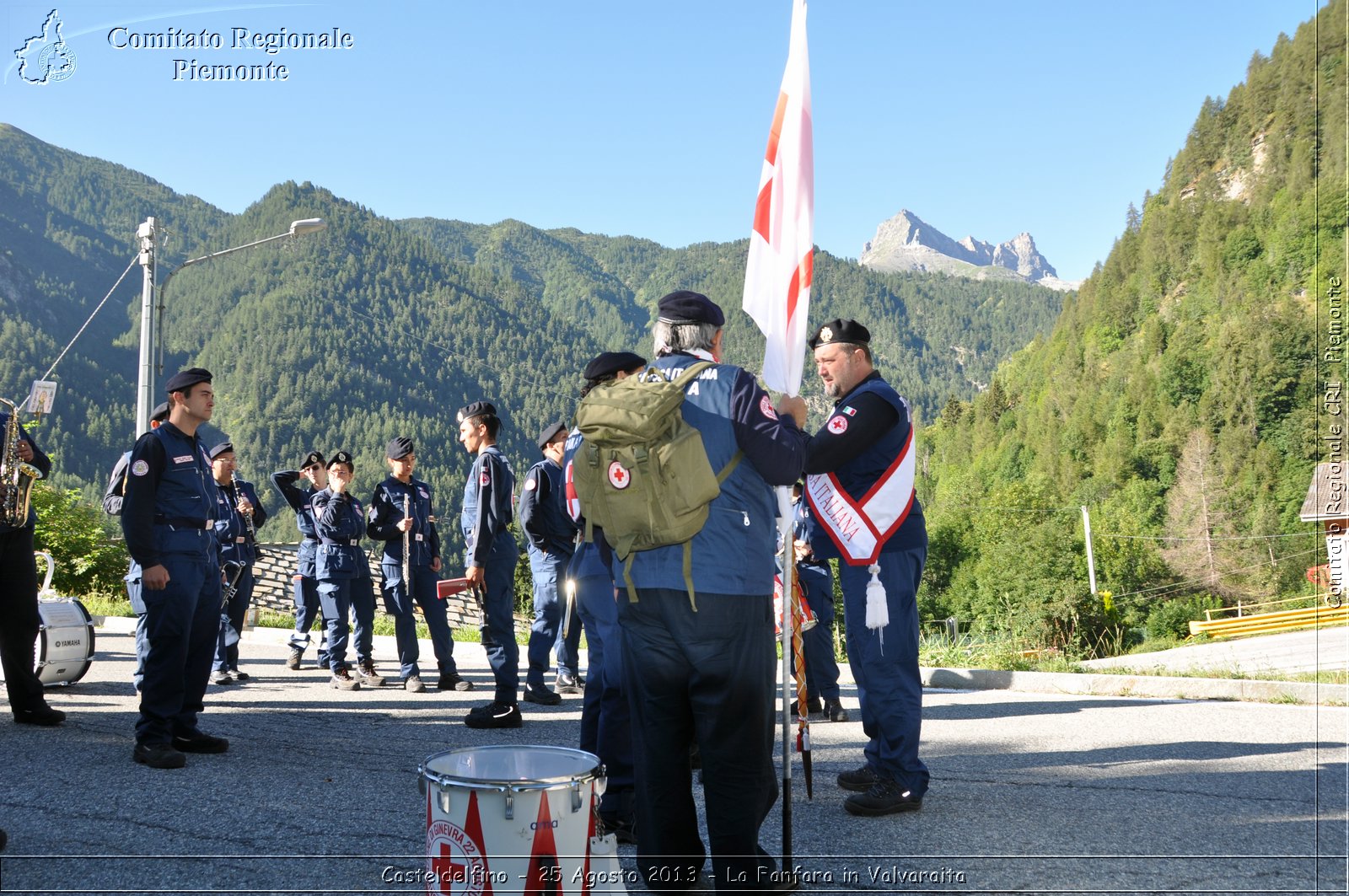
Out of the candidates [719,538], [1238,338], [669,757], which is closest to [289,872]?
[669,757]

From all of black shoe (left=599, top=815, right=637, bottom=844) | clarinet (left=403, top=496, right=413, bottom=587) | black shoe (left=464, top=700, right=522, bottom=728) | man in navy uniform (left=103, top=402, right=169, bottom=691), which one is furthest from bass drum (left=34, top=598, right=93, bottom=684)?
black shoe (left=599, top=815, right=637, bottom=844)

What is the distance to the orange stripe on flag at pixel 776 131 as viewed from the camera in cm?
441

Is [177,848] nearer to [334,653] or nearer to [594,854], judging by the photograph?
[594,854]

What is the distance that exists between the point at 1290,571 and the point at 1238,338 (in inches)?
1071

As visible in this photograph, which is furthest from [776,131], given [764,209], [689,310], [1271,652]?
[1271,652]

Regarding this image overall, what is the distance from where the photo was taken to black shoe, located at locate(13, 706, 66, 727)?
21.9 feet

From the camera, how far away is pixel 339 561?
31.3 ft

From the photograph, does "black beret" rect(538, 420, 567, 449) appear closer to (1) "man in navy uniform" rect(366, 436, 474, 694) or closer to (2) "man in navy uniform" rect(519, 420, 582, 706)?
(2) "man in navy uniform" rect(519, 420, 582, 706)

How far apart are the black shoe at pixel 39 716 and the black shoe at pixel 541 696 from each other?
3.31 meters

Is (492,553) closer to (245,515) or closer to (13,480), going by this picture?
(13,480)

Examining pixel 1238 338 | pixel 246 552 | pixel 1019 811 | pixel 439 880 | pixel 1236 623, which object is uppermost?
pixel 1238 338

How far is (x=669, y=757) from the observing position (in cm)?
362

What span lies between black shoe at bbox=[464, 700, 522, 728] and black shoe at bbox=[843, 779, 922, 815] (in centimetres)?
281

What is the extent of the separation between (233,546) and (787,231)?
736cm
